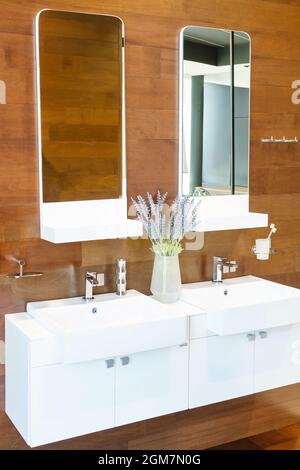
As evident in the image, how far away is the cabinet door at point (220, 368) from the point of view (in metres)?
2.72

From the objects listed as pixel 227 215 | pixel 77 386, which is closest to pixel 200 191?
pixel 227 215

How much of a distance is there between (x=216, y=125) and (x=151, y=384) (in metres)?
1.20

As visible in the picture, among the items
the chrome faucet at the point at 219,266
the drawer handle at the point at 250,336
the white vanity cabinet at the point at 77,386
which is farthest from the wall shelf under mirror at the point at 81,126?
the drawer handle at the point at 250,336

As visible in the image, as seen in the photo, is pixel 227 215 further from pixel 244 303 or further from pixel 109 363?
pixel 109 363

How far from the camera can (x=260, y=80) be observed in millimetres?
3127

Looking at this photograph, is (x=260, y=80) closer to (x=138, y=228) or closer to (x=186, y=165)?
(x=186, y=165)

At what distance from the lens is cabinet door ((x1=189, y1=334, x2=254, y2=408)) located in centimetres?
272

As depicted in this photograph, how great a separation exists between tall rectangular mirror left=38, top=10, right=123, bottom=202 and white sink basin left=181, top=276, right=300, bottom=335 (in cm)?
61

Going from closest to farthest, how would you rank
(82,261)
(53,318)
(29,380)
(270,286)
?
1. (29,380)
2. (53,318)
3. (82,261)
4. (270,286)

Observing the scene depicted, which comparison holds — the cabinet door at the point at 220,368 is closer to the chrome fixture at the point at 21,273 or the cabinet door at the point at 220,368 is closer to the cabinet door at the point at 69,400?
the cabinet door at the point at 69,400

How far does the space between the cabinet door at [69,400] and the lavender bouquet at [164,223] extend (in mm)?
592

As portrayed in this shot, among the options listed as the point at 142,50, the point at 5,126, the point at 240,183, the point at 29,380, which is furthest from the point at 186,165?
the point at 29,380

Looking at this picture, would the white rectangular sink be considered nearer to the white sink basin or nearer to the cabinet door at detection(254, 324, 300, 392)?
the white sink basin

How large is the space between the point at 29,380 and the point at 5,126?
0.97 meters
